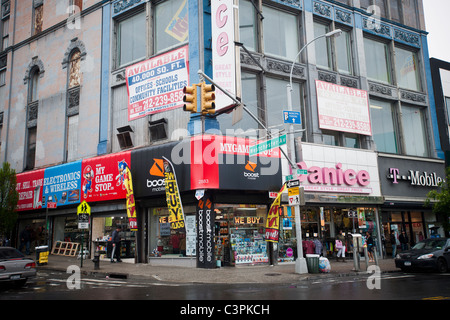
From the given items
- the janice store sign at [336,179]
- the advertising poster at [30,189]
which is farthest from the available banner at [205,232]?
the advertising poster at [30,189]

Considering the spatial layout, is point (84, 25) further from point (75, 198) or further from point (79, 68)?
point (75, 198)

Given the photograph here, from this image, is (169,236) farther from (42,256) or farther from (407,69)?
(407,69)

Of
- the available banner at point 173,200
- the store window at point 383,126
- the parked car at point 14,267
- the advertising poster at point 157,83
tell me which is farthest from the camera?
the store window at point 383,126

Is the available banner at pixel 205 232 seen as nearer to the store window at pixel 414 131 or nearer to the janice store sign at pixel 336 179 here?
the janice store sign at pixel 336 179

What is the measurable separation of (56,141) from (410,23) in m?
28.8

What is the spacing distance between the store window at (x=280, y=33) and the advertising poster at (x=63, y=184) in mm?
14269

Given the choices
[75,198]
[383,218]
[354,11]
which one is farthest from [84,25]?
[383,218]

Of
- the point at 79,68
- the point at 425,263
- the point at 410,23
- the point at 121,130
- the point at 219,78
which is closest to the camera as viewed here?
the point at 425,263

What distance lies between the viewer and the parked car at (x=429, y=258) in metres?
16.9

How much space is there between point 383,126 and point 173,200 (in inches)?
668

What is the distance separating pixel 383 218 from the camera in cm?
2631

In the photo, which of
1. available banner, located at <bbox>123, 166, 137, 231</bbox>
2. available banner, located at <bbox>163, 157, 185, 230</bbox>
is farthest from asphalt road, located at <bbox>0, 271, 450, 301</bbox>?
available banner, located at <bbox>123, 166, 137, 231</bbox>

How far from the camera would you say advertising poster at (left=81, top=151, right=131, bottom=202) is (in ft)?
73.4

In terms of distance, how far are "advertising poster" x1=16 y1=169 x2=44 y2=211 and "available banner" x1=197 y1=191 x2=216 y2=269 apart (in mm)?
14182
